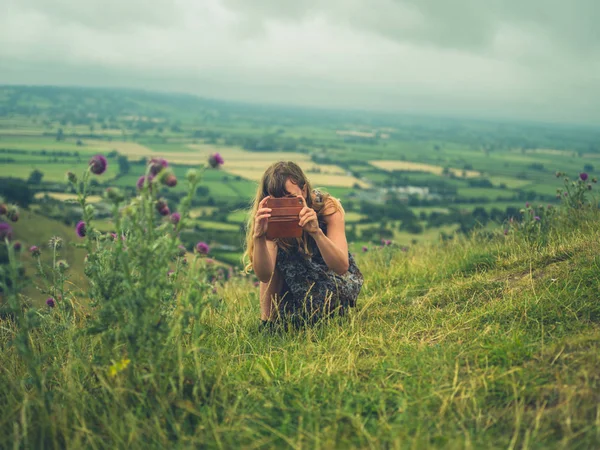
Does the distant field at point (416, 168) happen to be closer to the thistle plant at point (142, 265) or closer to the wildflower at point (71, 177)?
the thistle plant at point (142, 265)

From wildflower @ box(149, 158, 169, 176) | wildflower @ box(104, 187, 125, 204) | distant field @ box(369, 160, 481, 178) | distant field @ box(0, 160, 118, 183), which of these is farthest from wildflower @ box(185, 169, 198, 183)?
distant field @ box(369, 160, 481, 178)

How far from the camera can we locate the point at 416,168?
5794 cm

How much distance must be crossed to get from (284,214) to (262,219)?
0.51ft

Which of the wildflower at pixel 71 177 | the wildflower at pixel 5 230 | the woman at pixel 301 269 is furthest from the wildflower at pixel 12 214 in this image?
the woman at pixel 301 269

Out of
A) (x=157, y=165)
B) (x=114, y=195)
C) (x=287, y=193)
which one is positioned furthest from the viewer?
(x=287, y=193)

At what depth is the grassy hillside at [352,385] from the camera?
85.0 inches

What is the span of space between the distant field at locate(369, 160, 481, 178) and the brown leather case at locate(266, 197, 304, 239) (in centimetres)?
4978

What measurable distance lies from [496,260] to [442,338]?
197 centimetres

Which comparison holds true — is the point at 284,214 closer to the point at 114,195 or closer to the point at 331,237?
the point at 331,237

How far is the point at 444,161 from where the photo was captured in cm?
6412

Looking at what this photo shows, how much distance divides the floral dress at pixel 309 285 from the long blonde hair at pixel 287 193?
71mm

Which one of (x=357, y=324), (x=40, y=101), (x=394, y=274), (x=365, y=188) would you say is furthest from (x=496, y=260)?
(x=40, y=101)

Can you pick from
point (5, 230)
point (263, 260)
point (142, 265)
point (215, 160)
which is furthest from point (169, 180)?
point (263, 260)

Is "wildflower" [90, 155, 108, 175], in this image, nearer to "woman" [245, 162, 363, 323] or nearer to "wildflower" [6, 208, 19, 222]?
"wildflower" [6, 208, 19, 222]
